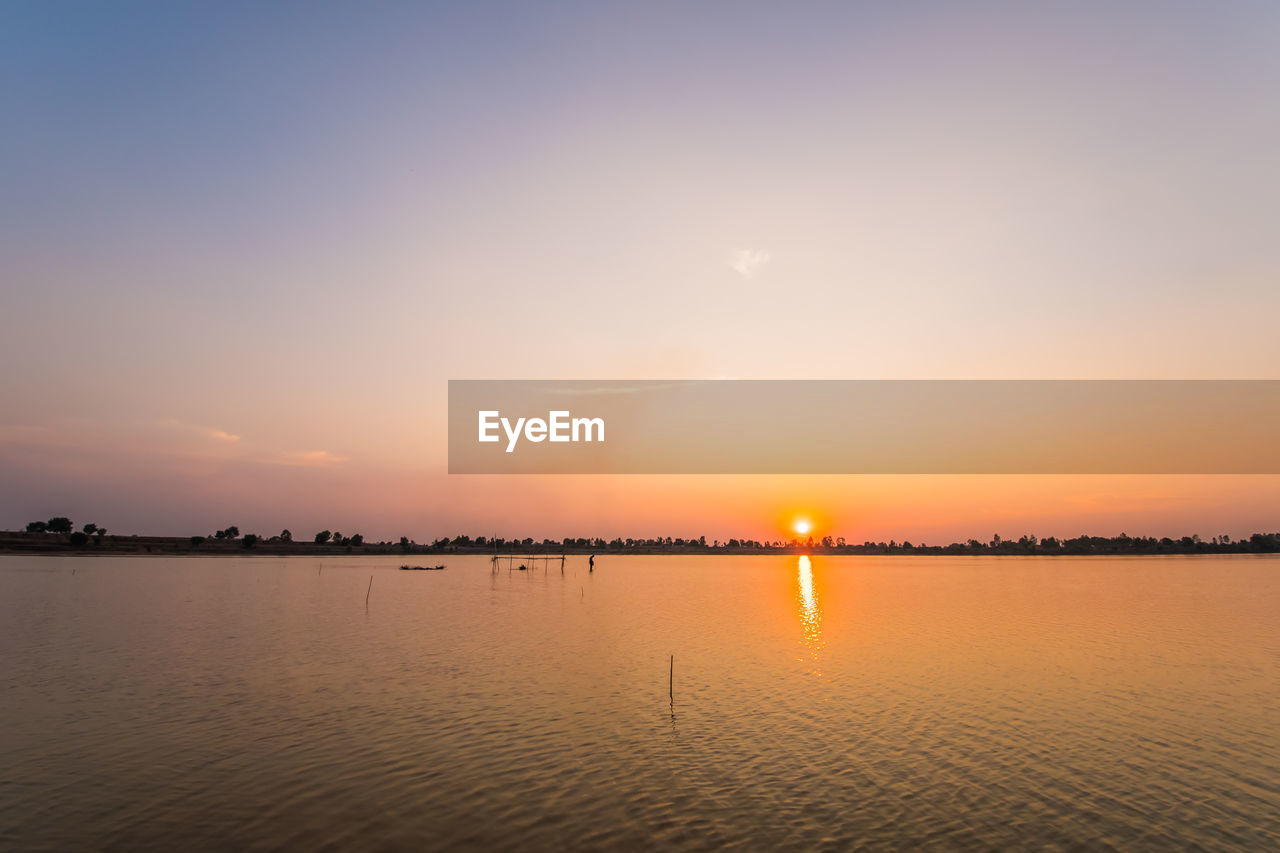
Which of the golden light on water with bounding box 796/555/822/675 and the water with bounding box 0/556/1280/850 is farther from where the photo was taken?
the golden light on water with bounding box 796/555/822/675

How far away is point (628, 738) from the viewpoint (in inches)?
1018

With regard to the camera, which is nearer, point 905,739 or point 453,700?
point 905,739

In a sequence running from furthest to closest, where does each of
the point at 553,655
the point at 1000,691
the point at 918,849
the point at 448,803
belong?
the point at 553,655, the point at 1000,691, the point at 448,803, the point at 918,849

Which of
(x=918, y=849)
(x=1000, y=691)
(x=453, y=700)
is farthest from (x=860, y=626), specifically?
(x=918, y=849)

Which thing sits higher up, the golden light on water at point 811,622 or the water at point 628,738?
the water at point 628,738

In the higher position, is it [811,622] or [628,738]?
[628,738]

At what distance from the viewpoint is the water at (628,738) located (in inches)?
693

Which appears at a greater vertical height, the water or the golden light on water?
the water

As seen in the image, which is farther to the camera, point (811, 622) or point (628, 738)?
point (811, 622)

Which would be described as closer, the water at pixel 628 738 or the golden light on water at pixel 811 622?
the water at pixel 628 738

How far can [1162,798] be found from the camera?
20.0 meters

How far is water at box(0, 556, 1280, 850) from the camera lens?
1761 centimetres

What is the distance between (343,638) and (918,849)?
46.4 m

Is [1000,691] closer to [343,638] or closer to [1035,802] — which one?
[1035,802]
